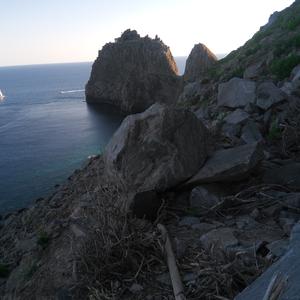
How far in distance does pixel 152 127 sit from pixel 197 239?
339 centimetres

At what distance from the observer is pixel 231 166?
33.3 ft

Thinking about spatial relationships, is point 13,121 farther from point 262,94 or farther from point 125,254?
point 125,254

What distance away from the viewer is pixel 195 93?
78.6ft

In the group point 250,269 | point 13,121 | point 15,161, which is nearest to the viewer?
point 250,269

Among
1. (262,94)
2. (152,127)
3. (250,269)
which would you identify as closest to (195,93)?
(262,94)

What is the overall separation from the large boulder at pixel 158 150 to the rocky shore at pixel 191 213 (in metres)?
0.03

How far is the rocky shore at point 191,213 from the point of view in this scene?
23.6ft

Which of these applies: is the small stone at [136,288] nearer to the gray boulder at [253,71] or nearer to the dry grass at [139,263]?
the dry grass at [139,263]

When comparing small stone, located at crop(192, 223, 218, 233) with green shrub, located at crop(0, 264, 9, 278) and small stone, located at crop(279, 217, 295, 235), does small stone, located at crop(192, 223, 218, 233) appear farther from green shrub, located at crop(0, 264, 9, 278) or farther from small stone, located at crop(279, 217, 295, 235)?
green shrub, located at crop(0, 264, 9, 278)

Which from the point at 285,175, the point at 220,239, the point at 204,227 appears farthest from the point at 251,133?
the point at 220,239

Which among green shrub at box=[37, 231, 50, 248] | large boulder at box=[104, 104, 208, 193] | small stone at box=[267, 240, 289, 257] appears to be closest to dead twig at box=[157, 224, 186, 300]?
large boulder at box=[104, 104, 208, 193]

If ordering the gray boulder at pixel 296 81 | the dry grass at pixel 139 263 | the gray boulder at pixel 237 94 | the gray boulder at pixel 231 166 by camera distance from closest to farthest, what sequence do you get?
the dry grass at pixel 139 263, the gray boulder at pixel 231 166, the gray boulder at pixel 296 81, the gray boulder at pixel 237 94

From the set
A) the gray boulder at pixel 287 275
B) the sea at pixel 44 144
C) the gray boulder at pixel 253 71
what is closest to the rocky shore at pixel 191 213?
the gray boulder at pixel 287 275

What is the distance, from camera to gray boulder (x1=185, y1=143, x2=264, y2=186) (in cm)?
1012
